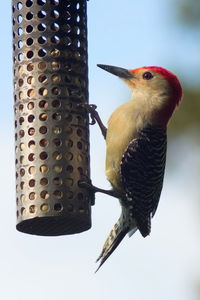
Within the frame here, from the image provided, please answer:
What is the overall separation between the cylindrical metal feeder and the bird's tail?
87 centimetres

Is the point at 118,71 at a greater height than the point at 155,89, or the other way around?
the point at 118,71

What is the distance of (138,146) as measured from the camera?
9805 millimetres

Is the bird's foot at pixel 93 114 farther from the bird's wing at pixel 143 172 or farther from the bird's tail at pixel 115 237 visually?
the bird's tail at pixel 115 237

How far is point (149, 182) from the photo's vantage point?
393 inches

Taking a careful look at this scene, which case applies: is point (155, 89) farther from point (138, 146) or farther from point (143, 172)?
point (143, 172)

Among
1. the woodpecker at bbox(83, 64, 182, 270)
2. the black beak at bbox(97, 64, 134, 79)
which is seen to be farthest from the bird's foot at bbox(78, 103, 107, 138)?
the black beak at bbox(97, 64, 134, 79)

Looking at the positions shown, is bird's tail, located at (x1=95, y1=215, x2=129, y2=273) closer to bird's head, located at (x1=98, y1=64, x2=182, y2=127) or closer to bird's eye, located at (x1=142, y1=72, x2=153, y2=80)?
bird's head, located at (x1=98, y1=64, x2=182, y2=127)

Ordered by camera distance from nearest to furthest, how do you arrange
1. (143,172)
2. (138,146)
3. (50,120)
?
(50,120), (138,146), (143,172)

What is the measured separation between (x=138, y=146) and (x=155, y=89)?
659 millimetres

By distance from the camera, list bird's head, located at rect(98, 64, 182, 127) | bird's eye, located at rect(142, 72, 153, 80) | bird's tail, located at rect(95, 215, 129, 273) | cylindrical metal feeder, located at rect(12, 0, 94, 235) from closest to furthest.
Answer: cylindrical metal feeder, located at rect(12, 0, 94, 235) < bird's tail, located at rect(95, 215, 129, 273) < bird's head, located at rect(98, 64, 182, 127) < bird's eye, located at rect(142, 72, 153, 80)

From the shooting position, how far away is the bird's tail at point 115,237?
9.94 metres

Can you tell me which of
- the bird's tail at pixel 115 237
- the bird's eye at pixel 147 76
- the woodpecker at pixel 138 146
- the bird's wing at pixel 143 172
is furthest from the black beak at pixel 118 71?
the bird's tail at pixel 115 237

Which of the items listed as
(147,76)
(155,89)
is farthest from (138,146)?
(147,76)

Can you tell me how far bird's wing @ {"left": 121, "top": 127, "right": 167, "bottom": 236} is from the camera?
387 inches
